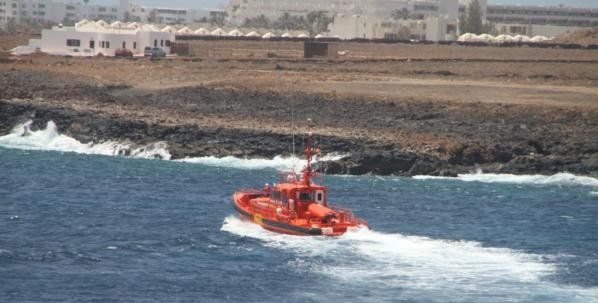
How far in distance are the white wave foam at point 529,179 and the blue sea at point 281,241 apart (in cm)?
9

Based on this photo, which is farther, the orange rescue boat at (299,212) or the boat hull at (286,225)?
the orange rescue boat at (299,212)

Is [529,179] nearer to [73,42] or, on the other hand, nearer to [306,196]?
[306,196]

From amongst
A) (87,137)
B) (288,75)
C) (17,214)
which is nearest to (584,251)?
(17,214)

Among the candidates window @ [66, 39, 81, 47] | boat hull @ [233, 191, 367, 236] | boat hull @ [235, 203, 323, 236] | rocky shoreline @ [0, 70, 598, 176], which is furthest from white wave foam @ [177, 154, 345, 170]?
window @ [66, 39, 81, 47]

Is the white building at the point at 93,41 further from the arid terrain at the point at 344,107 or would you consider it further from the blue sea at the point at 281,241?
the blue sea at the point at 281,241

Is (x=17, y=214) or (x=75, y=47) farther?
(x=75, y=47)

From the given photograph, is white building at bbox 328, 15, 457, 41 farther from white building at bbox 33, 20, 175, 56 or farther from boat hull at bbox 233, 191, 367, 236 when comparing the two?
boat hull at bbox 233, 191, 367, 236

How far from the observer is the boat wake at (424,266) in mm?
40250

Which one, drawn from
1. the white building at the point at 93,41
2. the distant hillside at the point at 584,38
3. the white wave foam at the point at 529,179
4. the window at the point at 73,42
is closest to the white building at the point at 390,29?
the distant hillside at the point at 584,38

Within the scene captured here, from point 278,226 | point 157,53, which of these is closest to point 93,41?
point 157,53

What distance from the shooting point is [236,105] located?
271 ft

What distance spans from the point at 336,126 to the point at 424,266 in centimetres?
3257

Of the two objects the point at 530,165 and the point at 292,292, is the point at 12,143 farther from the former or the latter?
the point at 292,292

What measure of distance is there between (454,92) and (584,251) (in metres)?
40.8
